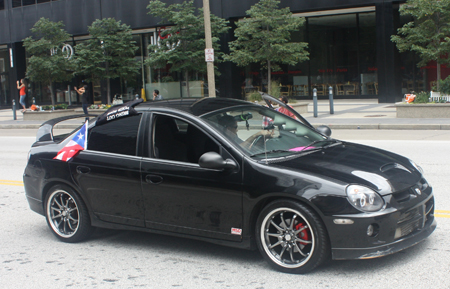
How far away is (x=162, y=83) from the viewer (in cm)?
3322

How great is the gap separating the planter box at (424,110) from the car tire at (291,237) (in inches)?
582

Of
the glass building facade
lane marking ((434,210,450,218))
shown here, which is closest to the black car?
lane marking ((434,210,450,218))

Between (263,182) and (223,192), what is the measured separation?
0.42 metres

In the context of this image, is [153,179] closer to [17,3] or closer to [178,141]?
[178,141]

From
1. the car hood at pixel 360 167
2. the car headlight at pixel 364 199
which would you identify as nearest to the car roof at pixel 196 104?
the car hood at pixel 360 167

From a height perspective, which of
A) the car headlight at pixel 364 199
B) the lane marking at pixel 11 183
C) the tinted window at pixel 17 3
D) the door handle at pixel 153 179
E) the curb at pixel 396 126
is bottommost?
the lane marking at pixel 11 183

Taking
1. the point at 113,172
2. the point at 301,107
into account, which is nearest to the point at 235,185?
the point at 113,172

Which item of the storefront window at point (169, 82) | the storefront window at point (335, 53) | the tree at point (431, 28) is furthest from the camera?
the storefront window at point (169, 82)

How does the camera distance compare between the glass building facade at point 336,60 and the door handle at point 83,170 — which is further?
the glass building facade at point 336,60

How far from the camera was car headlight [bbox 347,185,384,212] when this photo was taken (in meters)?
4.13

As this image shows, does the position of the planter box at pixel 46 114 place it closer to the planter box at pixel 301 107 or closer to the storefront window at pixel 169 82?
the storefront window at pixel 169 82

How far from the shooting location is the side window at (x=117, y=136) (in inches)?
210

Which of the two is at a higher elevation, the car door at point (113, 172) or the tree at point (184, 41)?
the tree at point (184, 41)

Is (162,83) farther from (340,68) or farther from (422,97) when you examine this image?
(422,97)
